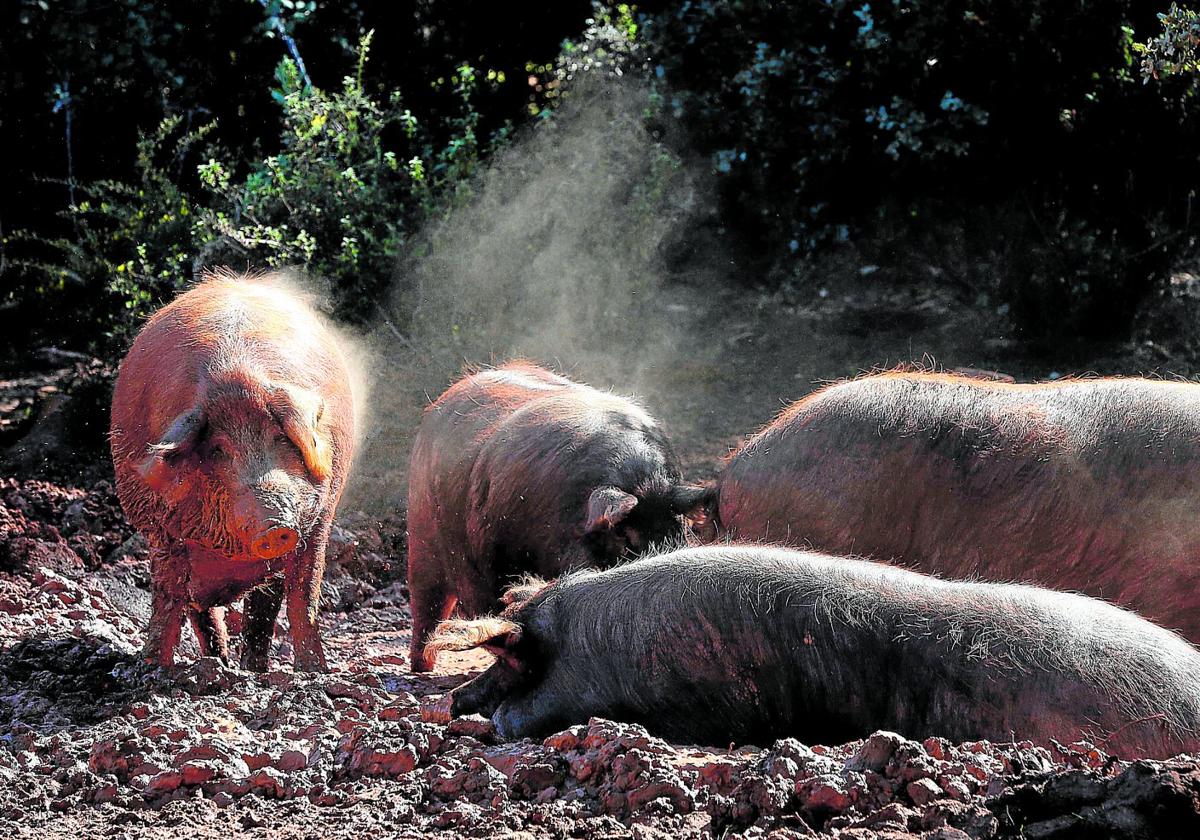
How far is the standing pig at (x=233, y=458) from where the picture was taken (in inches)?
185

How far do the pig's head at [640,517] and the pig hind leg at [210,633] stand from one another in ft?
6.28

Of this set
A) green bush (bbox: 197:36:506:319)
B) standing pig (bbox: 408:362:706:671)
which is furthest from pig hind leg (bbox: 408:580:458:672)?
green bush (bbox: 197:36:506:319)

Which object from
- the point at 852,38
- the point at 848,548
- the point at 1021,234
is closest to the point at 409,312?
the point at 852,38

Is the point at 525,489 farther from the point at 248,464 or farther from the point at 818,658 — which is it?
the point at 818,658

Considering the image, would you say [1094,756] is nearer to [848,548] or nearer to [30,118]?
[848,548]

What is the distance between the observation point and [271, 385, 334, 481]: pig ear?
4746 millimetres

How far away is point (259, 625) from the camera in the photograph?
5672 mm

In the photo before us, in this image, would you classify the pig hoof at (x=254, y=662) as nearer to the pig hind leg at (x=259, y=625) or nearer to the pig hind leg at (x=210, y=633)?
the pig hind leg at (x=259, y=625)

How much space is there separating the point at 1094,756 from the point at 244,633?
3876 millimetres

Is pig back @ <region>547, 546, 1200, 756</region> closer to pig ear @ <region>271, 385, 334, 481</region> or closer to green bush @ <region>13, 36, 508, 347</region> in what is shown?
pig ear @ <region>271, 385, 334, 481</region>

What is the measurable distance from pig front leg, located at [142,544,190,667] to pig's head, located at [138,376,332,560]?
0.50 m

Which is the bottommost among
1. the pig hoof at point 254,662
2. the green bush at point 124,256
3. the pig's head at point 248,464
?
the pig hoof at point 254,662

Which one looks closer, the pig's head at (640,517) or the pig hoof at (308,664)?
the pig's head at (640,517)

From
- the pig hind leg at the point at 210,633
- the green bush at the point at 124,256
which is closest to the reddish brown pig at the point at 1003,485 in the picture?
the pig hind leg at the point at 210,633
